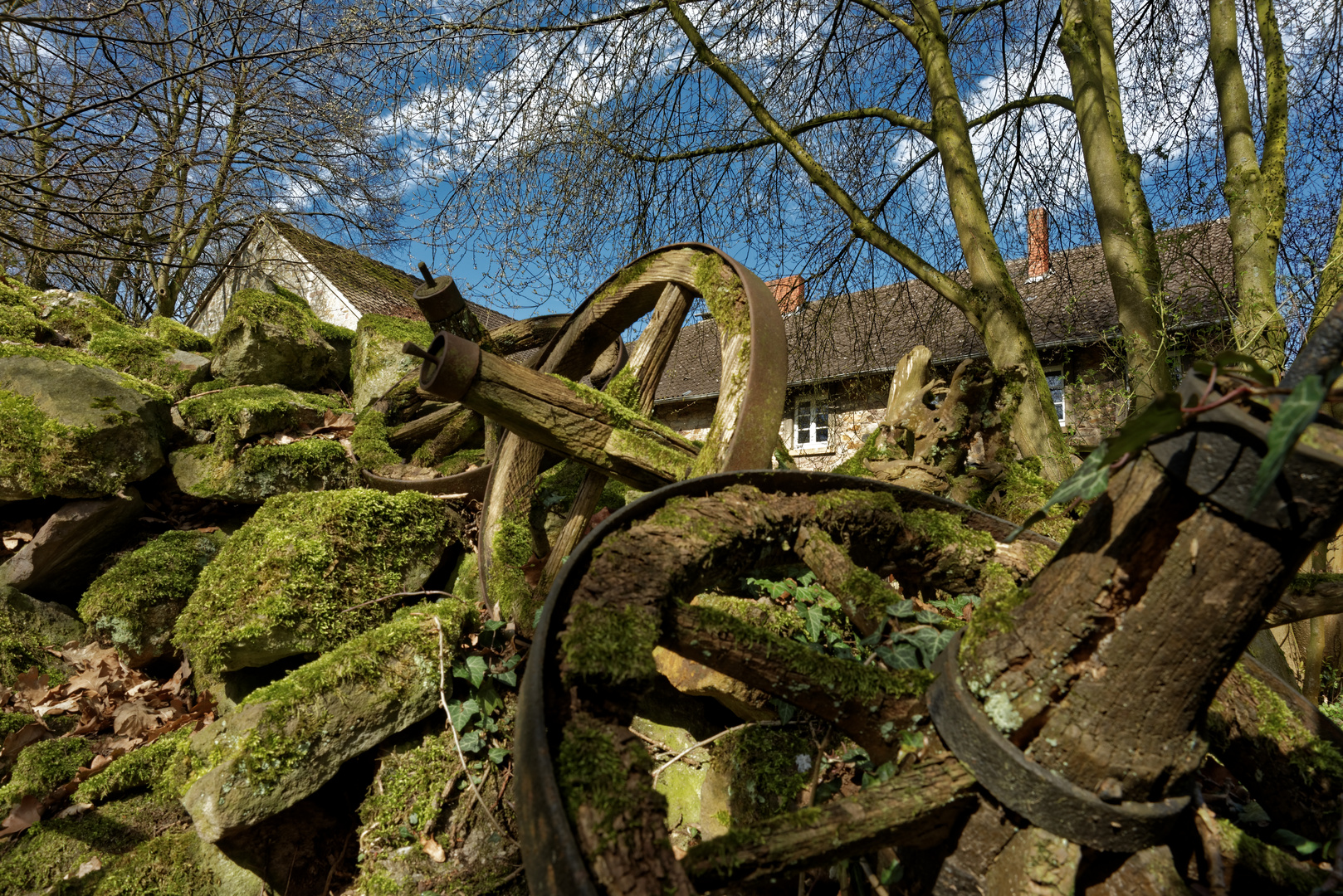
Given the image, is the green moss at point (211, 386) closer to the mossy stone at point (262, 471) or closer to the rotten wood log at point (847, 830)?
the mossy stone at point (262, 471)

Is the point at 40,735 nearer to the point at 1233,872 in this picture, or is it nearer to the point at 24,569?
the point at 24,569

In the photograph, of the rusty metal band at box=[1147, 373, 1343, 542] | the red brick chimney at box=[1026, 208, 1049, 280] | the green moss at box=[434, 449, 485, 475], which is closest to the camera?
the rusty metal band at box=[1147, 373, 1343, 542]

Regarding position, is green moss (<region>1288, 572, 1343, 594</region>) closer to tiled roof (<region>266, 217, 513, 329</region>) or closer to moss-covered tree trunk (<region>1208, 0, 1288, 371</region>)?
moss-covered tree trunk (<region>1208, 0, 1288, 371</region>)

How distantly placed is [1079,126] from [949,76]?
99cm

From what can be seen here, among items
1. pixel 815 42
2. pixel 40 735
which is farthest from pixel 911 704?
pixel 815 42

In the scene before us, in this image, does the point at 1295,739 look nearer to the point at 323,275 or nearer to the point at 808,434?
the point at 323,275

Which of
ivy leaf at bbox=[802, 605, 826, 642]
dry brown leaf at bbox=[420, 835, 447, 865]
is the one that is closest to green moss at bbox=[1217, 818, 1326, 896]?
ivy leaf at bbox=[802, 605, 826, 642]

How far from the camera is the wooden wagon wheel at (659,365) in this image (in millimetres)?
2598

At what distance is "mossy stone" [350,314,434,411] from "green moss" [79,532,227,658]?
1741mm

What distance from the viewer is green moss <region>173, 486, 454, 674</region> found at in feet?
9.82

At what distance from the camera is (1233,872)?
1.23 meters

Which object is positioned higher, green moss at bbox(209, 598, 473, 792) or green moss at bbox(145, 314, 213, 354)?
green moss at bbox(145, 314, 213, 354)

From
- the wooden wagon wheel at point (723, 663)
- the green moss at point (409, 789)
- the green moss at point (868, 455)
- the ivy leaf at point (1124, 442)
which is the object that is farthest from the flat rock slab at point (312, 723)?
the ivy leaf at point (1124, 442)

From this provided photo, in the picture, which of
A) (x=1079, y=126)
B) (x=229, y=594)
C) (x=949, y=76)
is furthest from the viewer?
(x=949, y=76)
